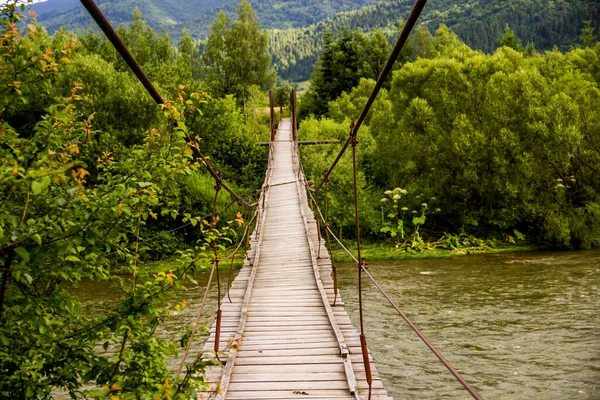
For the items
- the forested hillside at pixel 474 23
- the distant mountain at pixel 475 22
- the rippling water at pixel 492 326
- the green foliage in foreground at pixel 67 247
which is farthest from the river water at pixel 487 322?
the distant mountain at pixel 475 22

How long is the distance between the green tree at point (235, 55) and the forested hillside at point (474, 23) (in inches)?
1135

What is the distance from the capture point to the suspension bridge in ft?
11.2

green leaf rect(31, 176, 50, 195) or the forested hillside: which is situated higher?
the forested hillside

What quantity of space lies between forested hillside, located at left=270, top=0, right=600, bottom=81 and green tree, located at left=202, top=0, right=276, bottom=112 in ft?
94.6

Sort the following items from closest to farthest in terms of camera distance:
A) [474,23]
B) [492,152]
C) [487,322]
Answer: [487,322]
[492,152]
[474,23]

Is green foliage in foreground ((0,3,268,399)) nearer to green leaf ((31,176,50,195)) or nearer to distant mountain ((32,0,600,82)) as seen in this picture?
green leaf ((31,176,50,195))

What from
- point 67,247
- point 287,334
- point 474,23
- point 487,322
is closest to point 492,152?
point 487,322

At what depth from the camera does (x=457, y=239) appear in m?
19.1

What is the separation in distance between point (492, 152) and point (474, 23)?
288ft

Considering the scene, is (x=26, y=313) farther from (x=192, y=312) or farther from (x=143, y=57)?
(x=143, y=57)

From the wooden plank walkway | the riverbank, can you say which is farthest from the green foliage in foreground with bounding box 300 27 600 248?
the wooden plank walkway

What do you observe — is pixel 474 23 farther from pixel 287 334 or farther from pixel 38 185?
pixel 38 185

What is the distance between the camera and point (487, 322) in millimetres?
11047

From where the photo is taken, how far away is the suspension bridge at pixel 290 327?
11.2 ft
